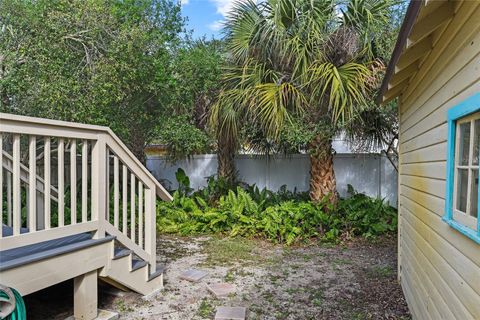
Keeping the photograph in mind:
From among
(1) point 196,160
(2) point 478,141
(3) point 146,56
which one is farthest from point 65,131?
(1) point 196,160

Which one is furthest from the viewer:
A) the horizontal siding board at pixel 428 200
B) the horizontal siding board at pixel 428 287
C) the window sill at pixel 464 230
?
the horizontal siding board at pixel 428 200

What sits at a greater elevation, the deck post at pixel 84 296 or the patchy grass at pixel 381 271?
the deck post at pixel 84 296

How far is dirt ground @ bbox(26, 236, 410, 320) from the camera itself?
3.55 m

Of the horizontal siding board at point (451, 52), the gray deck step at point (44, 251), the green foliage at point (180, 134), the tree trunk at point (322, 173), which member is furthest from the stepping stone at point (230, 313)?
the green foliage at point (180, 134)

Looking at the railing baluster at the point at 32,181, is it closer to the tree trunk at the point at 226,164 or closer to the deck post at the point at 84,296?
the deck post at the point at 84,296

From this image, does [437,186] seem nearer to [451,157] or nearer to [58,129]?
[451,157]

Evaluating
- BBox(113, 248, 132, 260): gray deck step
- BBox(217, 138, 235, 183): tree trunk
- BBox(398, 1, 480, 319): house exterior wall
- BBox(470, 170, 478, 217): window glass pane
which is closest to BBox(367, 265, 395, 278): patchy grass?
BBox(398, 1, 480, 319): house exterior wall

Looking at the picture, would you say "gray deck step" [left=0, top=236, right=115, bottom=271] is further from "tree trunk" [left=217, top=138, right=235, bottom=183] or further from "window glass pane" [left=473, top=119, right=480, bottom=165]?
"tree trunk" [left=217, top=138, right=235, bottom=183]

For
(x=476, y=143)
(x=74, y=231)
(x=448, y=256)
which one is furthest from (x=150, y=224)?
(x=476, y=143)

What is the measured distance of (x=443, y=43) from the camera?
2.44 metres

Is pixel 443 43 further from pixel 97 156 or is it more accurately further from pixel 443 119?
pixel 97 156

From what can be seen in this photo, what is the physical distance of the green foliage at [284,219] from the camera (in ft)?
21.5

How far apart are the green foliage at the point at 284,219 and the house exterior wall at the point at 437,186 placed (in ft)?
7.96

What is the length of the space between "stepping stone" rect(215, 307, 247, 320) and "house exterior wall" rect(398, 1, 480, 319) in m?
1.59
